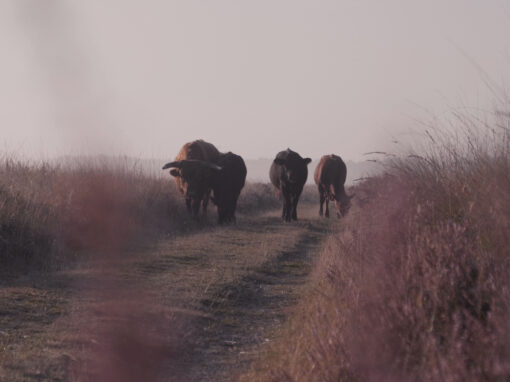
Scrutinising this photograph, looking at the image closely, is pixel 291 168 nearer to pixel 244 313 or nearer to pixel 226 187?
pixel 226 187

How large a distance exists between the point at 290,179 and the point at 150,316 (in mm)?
11429

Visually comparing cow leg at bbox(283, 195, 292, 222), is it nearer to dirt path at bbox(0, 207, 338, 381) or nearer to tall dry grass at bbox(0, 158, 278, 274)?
tall dry grass at bbox(0, 158, 278, 274)

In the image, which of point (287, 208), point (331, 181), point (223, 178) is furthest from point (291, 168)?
point (331, 181)

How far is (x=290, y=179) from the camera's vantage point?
16844mm

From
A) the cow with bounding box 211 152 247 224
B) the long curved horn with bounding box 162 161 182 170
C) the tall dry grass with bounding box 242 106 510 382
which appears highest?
the long curved horn with bounding box 162 161 182 170

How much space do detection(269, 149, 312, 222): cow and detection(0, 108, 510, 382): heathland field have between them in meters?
5.61

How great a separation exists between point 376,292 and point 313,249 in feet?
23.5

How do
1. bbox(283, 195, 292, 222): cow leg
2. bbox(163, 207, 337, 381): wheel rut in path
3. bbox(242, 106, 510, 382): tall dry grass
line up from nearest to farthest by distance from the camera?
bbox(242, 106, 510, 382): tall dry grass, bbox(163, 207, 337, 381): wheel rut in path, bbox(283, 195, 292, 222): cow leg

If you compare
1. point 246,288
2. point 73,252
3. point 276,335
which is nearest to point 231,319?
point 276,335

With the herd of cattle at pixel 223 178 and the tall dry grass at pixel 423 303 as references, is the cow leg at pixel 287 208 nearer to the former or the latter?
the herd of cattle at pixel 223 178

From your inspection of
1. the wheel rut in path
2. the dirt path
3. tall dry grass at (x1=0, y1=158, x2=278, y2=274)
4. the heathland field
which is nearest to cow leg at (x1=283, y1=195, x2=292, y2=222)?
tall dry grass at (x1=0, y1=158, x2=278, y2=274)

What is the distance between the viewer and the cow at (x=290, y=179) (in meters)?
16.8

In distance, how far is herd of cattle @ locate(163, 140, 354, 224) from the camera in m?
15.2

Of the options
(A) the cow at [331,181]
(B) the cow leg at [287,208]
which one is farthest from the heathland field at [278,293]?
Answer: (A) the cow at [331,181]
